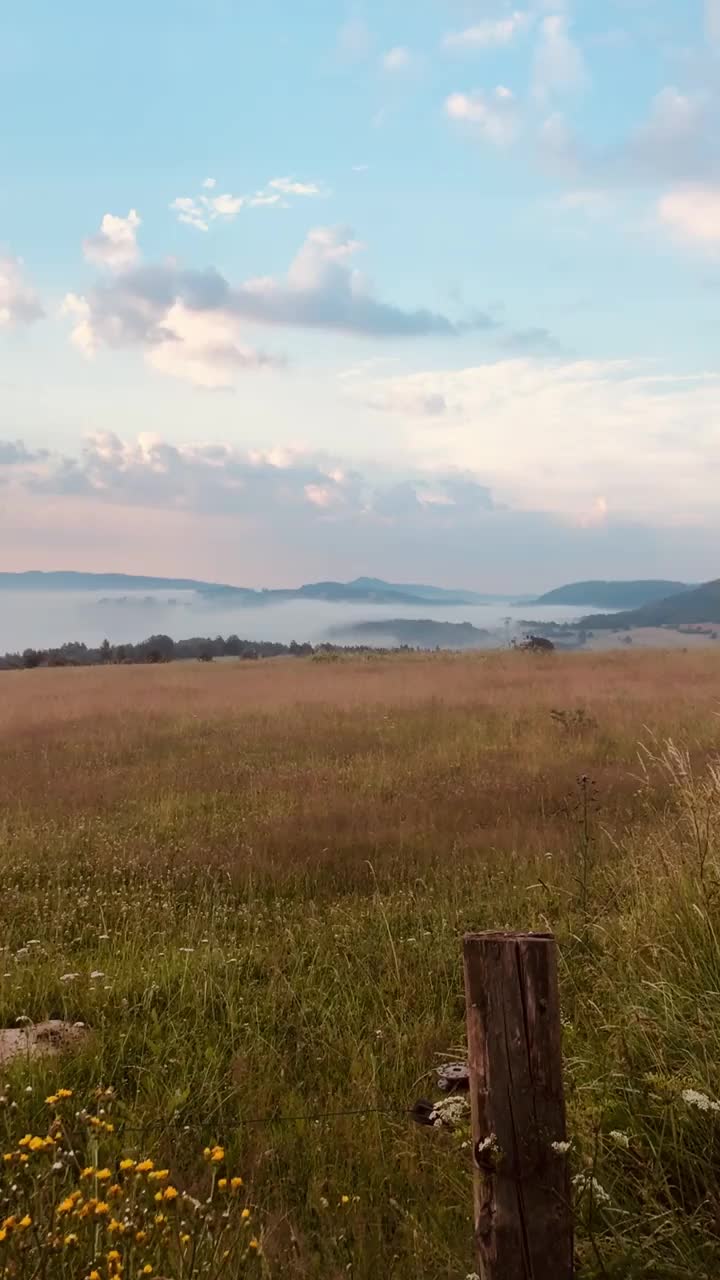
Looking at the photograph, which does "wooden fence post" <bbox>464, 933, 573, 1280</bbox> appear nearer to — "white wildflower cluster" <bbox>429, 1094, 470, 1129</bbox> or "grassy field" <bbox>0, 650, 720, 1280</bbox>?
"grassy field" <bbox>0, 650, 720, 1280</bbox>

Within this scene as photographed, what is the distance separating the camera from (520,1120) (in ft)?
8.43

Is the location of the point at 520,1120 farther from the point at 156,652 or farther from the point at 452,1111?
the point at 156,652

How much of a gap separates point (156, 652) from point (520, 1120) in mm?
56319

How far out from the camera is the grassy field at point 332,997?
3066 mm

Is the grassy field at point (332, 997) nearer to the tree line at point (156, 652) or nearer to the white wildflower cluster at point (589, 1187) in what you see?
the white wildflower cluster at point (589, 1187)

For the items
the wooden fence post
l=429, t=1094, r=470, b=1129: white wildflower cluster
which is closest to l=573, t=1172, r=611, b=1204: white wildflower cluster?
the wooden fence post

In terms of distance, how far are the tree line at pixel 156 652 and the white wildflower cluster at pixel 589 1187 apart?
4496 centimetres

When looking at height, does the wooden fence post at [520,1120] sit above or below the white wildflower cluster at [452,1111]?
above

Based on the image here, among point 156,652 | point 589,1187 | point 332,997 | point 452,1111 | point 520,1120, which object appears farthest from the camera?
point 156,652

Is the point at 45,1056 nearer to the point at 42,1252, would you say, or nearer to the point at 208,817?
the point at 42,1252

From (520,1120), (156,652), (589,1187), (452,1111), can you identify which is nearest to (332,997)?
(452,1111)

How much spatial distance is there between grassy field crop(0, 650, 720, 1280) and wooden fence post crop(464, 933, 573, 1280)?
20cm

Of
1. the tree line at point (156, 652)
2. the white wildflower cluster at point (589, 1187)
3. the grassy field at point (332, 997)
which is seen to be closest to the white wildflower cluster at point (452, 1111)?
the grassy field at point (332, 997)

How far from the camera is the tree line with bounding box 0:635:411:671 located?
5225cm
